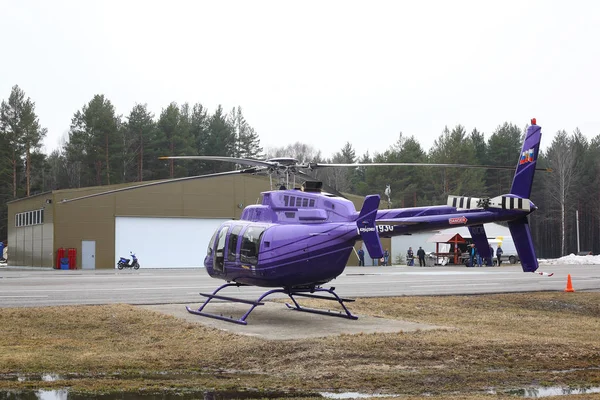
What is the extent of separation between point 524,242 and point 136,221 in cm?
3639

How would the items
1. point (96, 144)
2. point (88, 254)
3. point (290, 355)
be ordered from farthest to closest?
1. point (96, 144)
2. point (88, 254)
3. point (290, 355)

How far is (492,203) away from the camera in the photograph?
1311 cm

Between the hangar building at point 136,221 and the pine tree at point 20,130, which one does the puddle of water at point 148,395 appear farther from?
the pine tree at point 20,130

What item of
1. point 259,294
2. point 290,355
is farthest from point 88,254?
point 290,355

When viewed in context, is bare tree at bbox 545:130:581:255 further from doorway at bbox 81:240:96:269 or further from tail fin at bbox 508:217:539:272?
tail fin at bbox 508:217:539:272

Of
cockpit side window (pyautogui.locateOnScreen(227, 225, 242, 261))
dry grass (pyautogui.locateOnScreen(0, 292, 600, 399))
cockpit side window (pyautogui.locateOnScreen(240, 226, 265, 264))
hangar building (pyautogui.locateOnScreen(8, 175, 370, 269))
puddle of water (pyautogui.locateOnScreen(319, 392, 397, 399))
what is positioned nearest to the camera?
puddle of water (pyautogui.locateOnScreen(319, 392, 397, 399))

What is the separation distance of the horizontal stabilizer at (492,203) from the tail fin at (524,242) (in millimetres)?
482

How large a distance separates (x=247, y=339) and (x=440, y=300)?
9066 mm

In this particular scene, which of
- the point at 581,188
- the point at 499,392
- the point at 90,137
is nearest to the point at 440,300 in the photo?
the point at 499,392

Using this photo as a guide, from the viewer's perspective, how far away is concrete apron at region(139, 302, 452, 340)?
12594 millimetres

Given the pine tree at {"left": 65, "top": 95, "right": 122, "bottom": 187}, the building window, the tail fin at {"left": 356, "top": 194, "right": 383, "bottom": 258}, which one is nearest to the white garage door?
the building window

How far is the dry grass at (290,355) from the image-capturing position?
8.83 m

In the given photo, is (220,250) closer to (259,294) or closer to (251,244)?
(251,244)

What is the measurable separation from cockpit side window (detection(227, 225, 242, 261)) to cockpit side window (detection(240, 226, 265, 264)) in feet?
0.87
